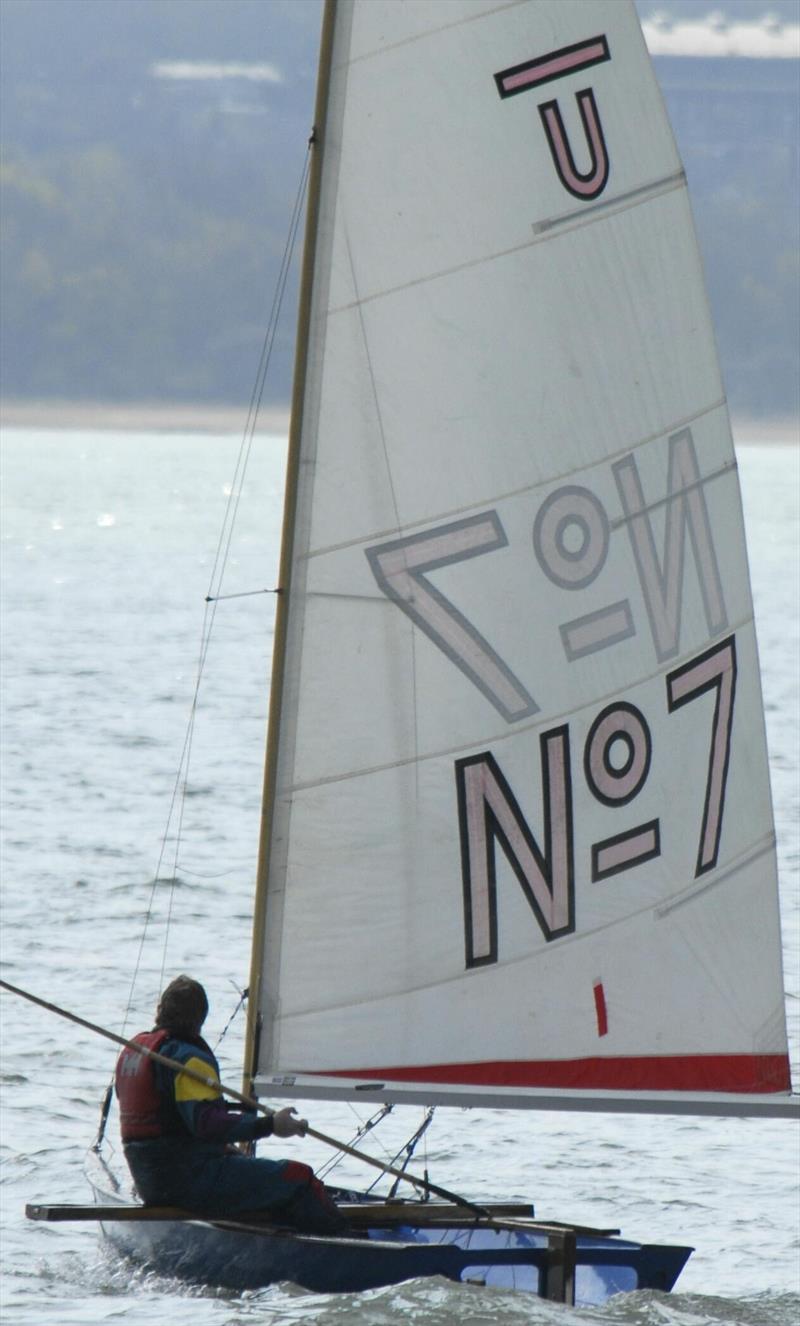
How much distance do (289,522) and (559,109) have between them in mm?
1765

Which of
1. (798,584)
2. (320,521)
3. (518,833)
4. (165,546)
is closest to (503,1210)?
(518,833)

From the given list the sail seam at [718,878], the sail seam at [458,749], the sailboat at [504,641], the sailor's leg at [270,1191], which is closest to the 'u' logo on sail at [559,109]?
the sailboat at [504,641]

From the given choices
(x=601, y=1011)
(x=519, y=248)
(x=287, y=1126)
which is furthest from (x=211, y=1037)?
(x=519, y=248)

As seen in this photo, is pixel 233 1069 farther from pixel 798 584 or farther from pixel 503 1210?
pixel 798 584

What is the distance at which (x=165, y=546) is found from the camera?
85938 millimetres

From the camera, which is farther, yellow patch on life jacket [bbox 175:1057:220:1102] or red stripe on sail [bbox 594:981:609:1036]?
red stripe on sail [bbox 594:981:609:1036]

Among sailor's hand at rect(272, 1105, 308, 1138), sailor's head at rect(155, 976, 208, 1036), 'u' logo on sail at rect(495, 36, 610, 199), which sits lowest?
sailor's hand at rect(272, 1105, 308, 1138)

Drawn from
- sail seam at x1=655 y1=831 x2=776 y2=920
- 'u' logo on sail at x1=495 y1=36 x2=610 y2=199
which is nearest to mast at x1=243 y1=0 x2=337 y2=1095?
'u' logo on sail at x1=495 y1=36 x2=610 y2=199

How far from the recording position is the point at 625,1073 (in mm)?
8156

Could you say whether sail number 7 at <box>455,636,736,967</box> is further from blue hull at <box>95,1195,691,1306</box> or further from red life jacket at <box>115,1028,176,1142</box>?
red life jacket at <box>115,1028,176,1142</box>

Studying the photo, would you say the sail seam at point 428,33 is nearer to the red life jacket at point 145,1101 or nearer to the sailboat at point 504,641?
the sailboat at point 504,641

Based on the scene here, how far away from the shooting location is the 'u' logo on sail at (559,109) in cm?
792

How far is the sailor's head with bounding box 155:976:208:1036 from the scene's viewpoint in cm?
772

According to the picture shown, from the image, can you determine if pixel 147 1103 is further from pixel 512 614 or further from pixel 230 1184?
pixel 512 614
